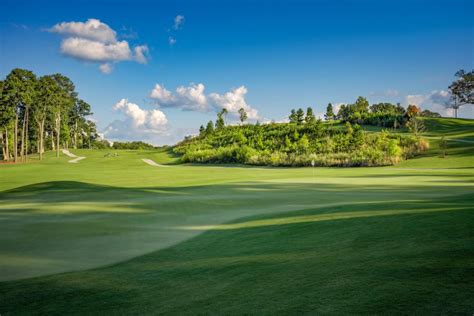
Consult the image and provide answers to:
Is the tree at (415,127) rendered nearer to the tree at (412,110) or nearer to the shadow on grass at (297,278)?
the tree at (412,110)

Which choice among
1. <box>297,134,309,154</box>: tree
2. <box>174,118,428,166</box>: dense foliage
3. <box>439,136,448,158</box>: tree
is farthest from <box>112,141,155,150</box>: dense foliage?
<box>439,136,448,158</box>: tree

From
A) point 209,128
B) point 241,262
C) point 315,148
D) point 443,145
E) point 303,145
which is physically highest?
point 209,128

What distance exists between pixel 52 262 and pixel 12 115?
66.5 meters

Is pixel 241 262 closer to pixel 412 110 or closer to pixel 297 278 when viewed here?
pixel 297 278

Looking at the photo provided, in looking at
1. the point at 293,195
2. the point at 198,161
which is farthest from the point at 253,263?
the point at 198,161

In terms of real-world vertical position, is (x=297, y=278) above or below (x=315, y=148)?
below

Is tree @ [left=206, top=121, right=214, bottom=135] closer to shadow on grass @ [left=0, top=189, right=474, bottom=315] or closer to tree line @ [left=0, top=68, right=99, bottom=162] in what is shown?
tree line @ [left=0, top=68, right=99, bottom=162]

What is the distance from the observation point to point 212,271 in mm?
6555

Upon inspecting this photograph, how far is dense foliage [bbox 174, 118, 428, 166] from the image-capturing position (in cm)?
4750

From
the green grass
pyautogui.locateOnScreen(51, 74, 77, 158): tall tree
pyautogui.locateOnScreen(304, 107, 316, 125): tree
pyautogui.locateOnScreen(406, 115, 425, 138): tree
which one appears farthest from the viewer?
pyautogui.locateOnScreen(304, 107, 316, 125): tree

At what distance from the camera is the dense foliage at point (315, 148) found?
47.5 m

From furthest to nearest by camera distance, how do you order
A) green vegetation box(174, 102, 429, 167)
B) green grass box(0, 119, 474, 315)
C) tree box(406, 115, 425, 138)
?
1. tree box(406, 115, 425, 138)
2. green vegetation box(174, 102, 429, 167)
3. green grass box(0, 119, 474, 315)

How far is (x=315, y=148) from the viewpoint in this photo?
56969mm

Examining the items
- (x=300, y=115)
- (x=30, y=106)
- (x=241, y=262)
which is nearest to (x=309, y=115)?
(x=300, y=115)
